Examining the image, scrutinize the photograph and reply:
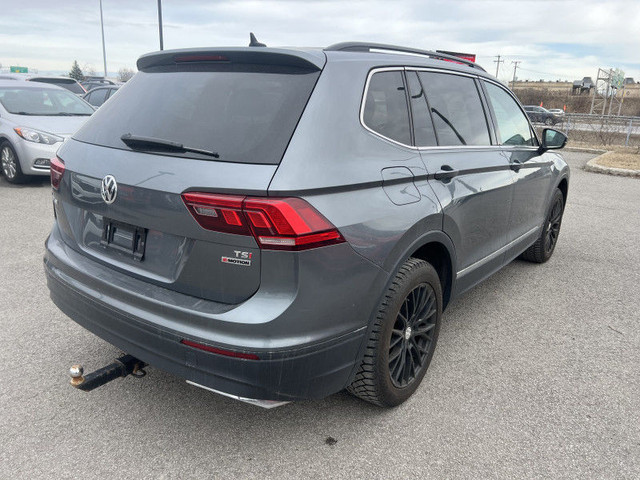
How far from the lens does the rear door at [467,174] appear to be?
2.96 metres

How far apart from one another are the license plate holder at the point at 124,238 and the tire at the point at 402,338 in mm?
1106

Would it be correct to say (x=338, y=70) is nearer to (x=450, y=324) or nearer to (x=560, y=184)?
(x=450, y=324)

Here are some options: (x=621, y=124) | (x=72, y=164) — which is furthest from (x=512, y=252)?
(x=621, y=124)

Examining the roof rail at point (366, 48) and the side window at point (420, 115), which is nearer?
the roof rail at point (366, 48)

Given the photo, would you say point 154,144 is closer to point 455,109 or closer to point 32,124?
point 455,109

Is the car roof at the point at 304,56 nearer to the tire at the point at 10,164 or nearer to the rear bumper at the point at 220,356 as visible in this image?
the rear bumper at the point at 220,356

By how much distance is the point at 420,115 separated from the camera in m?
2.89

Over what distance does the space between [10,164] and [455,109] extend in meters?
7.87

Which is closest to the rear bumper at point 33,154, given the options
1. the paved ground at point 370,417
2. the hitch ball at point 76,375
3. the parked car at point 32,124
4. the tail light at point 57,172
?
the parked car at point 32,124

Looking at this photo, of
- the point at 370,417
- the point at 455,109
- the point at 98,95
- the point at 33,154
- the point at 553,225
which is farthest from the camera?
the point at 98,95

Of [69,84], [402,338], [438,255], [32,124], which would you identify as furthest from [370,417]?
[69,84]

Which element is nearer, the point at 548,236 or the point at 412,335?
the point at 412,335

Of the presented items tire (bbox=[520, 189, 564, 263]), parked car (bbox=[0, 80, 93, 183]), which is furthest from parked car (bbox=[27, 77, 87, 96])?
tire (bbox=[520, 189, 564, 263])

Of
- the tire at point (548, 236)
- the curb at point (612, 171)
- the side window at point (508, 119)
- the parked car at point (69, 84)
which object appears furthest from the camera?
the parked car at point (69, 84)
